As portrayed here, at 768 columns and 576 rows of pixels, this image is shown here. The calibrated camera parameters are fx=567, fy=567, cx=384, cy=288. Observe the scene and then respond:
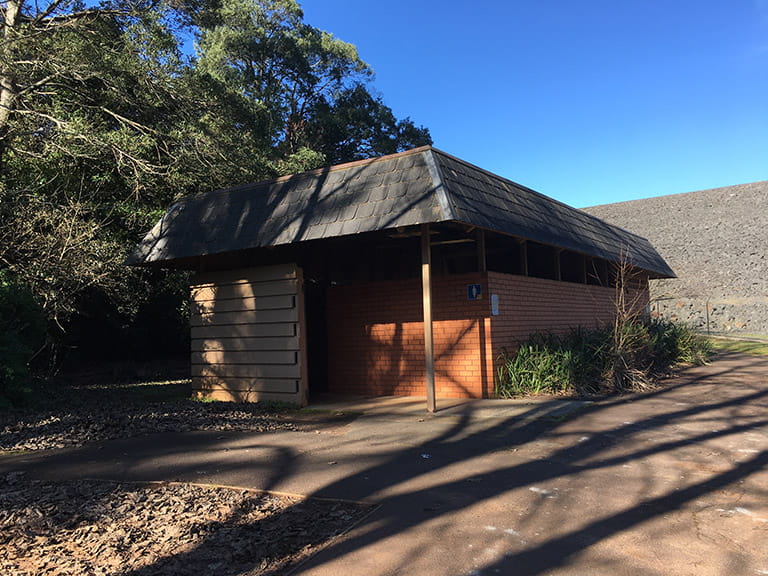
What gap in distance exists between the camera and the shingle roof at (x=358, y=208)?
8578 millimetres

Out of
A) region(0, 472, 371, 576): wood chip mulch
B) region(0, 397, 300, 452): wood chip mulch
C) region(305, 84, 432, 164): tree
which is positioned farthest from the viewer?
region(305, 84, 432, 164): tree

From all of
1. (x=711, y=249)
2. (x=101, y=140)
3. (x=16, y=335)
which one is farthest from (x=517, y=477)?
(x=711, y=249)

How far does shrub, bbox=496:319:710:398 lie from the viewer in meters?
10.3

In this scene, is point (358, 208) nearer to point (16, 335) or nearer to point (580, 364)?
point (580, 364)

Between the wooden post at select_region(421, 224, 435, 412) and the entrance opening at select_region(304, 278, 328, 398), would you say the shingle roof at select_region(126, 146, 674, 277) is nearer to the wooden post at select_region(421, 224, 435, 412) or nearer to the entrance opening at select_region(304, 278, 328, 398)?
the wooden post at select_region(421, 224, 435, 412)

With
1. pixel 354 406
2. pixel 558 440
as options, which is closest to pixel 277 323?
pixel 354 406

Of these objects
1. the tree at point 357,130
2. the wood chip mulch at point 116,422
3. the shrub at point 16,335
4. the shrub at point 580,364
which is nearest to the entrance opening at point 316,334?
the wood chip mulch at point 116,422

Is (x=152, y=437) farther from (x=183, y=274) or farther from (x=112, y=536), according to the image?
(x=183, y=274)

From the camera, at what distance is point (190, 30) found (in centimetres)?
1582

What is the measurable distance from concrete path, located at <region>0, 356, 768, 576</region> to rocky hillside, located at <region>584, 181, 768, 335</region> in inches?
1114

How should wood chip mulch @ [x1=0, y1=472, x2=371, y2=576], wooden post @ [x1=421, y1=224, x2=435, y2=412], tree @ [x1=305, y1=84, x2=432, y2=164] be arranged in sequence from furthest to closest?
tree @ [x1=305, y1=84, x2=432, y2=164] < wooden post @ [x1=421, y1=224, x2=435, y2=412] < wood chip mulch @ [x1=0, y1=472, x2=371, y2=576]

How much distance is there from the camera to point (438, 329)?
1077 centimetres

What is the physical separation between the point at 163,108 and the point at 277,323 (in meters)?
7.68

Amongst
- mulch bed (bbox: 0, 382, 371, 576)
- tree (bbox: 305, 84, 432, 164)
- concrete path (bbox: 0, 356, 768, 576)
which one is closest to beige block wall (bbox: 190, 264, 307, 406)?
concrete path (bbox: 0, 356, 768, 576)
